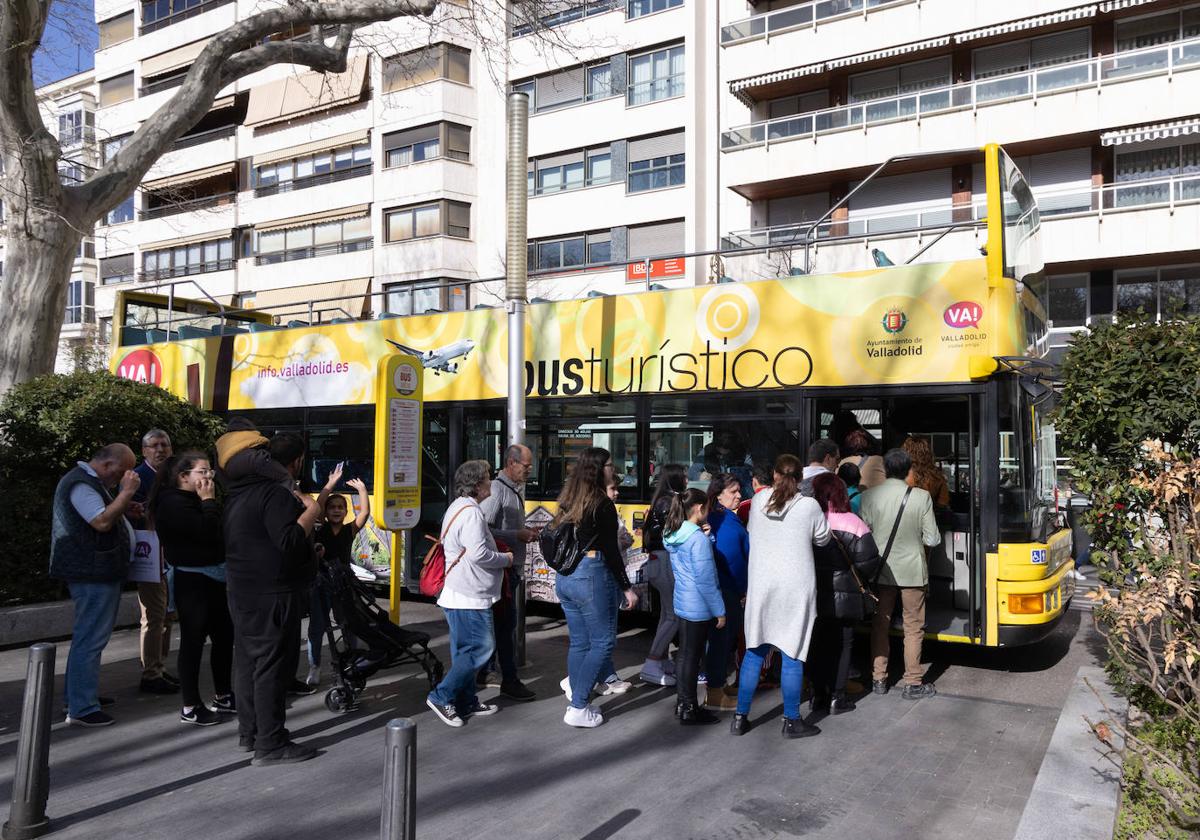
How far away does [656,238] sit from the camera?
27.6 metres

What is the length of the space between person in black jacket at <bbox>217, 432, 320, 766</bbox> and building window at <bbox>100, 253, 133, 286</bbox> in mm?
41109

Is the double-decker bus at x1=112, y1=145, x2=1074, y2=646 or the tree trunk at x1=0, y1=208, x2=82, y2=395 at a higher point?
the tree trunk at x1=0, y1=208, x2=82, y2=395

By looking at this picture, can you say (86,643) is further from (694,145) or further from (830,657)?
(694,145)

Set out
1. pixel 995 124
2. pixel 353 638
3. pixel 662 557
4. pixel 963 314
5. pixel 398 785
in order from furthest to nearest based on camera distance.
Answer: pixel 995 124, pixel 963 314, pixel 662 557, pixel 353 638, pixel 398 785

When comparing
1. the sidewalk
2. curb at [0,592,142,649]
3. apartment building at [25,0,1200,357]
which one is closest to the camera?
the sidewalk

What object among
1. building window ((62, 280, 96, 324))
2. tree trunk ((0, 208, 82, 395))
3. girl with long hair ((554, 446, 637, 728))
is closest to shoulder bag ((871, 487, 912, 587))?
girl with long hair ((554, 446, 637, 728))

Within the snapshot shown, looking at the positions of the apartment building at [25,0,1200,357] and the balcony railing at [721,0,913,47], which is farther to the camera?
the balcony railing at [721,0,913,47]

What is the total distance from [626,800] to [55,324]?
9.34m

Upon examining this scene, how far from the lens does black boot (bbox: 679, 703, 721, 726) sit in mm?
6168

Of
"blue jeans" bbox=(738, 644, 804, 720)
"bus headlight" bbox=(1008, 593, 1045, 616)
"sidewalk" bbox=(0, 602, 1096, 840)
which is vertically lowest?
"sidewalk" bbox=(0, 602, 1096, 840)

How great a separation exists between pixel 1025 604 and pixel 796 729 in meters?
2.37

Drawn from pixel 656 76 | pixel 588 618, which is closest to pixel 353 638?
pixel 588 618

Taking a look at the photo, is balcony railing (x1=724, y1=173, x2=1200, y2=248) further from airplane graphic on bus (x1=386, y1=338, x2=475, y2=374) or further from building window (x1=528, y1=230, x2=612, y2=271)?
airplane graphic on bus (x1=386, y1=338, x2=475, y2=374)

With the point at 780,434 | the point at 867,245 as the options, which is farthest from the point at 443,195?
the point at 780,434
